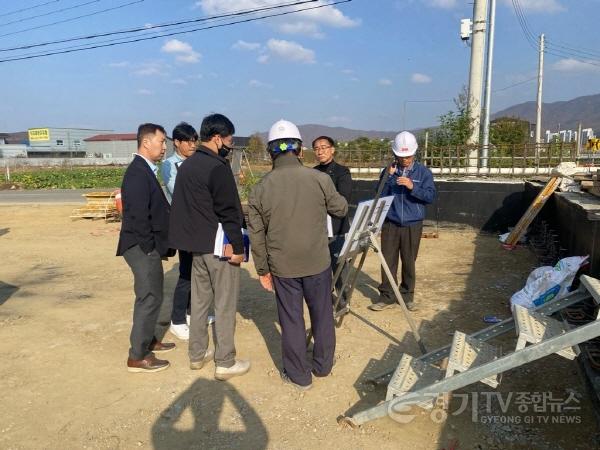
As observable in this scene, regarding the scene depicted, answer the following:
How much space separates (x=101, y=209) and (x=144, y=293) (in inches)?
394

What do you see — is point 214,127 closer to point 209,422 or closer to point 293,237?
point 293,237

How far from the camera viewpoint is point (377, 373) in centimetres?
349

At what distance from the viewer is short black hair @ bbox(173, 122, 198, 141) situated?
4230 mm

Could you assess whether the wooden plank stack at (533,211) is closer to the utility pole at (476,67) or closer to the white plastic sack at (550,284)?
the white plastic sack at (550,284)

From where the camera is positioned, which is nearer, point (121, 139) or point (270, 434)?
point (270, 434)

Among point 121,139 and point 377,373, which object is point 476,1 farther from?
point 121,139

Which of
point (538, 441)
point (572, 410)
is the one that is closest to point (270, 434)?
point (538, 441)

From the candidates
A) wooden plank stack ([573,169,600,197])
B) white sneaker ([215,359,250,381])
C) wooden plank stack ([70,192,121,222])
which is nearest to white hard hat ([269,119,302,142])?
white sneaker ([215,359,250,381])

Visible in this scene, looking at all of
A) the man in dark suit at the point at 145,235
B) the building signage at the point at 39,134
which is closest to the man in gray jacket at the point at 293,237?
the man in dark suit at the point at 145,235

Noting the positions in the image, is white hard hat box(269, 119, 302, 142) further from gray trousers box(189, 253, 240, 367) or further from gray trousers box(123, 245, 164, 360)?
gray trousers box(123, 245, 164, 360)

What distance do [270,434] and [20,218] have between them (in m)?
13.3

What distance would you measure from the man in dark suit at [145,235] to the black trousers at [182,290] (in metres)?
0.54

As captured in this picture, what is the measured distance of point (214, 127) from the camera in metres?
3.28

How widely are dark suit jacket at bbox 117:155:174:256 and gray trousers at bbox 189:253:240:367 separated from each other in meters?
0.35
